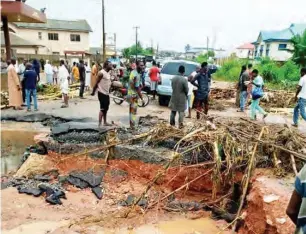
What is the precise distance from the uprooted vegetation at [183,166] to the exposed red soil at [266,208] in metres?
0.15

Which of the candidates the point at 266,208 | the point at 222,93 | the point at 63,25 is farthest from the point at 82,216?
the point at 63,25

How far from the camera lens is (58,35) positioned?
44156 mm

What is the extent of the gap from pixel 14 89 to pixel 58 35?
3583 cm

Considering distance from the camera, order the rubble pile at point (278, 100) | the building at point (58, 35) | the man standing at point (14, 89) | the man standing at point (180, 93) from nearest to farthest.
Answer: the man standing at point (180, 93) → the man standing at point (14, 89) → the rubble pile at point (278, 100) → the building at point (58, 35)

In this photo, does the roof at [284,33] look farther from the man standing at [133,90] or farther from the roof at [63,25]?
the man standing at [133,90]

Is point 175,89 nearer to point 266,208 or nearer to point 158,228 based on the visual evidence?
point 158,228

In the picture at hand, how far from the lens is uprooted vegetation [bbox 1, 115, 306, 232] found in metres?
4.88

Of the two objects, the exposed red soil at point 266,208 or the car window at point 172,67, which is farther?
the car window at point 172,67

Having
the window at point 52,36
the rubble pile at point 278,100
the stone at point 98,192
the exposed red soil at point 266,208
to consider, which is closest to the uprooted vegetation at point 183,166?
the stone at point 98,192

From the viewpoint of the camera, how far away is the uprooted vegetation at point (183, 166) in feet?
A: 16.0

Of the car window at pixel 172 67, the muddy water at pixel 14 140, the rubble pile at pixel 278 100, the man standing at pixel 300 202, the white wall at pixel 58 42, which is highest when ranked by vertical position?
the white wall at pixel 58 42

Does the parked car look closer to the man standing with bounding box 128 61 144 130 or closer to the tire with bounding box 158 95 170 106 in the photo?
the tire with bounding box 158 95 170 106

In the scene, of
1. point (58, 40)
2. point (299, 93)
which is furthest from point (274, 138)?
point (58, 40)

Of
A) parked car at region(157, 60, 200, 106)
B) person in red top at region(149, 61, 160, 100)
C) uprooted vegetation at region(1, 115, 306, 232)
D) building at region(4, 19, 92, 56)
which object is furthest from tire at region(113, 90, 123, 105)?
building at region(4, 19, 92, 56)
